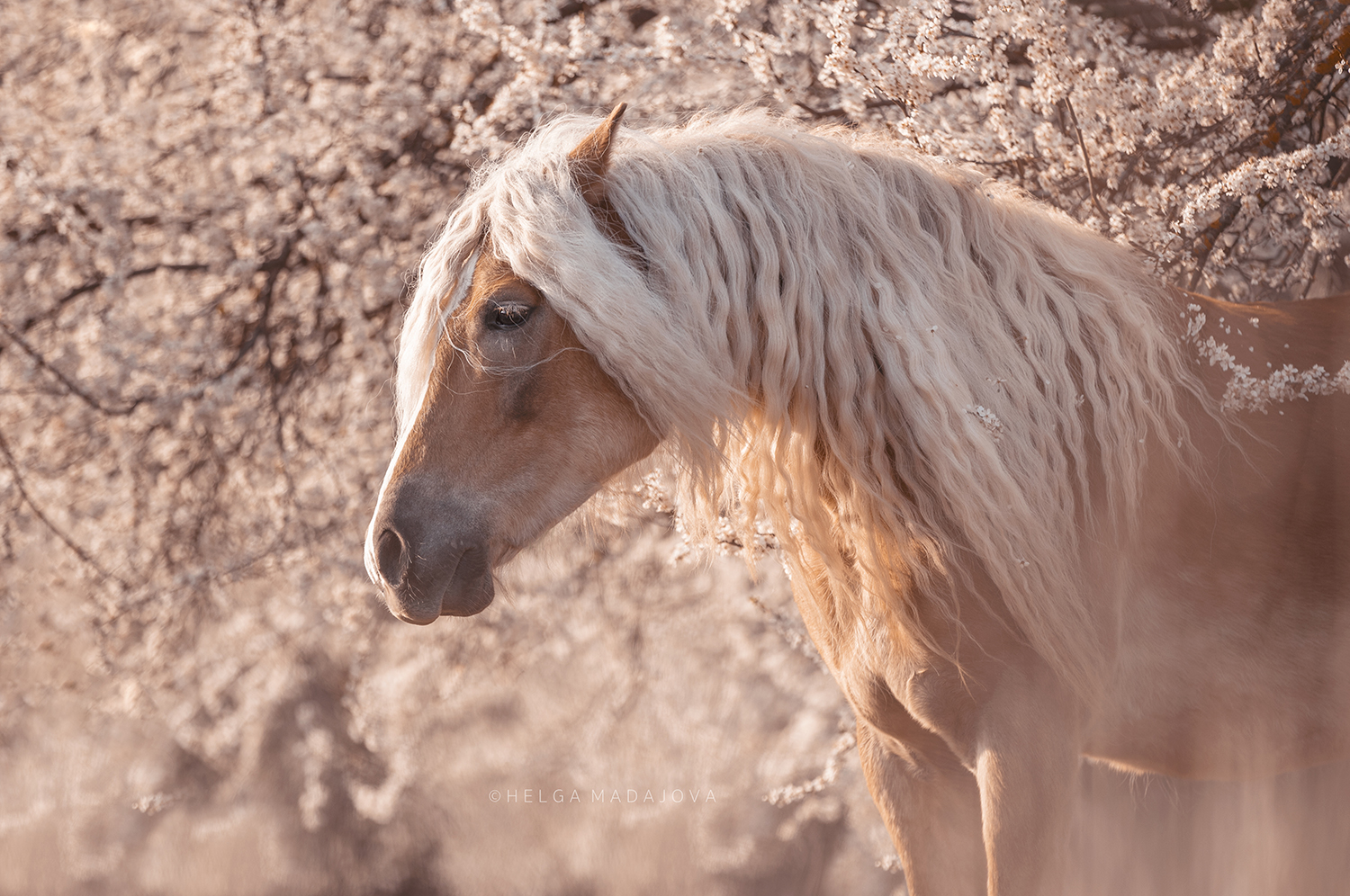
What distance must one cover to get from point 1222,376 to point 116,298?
324 centimetres

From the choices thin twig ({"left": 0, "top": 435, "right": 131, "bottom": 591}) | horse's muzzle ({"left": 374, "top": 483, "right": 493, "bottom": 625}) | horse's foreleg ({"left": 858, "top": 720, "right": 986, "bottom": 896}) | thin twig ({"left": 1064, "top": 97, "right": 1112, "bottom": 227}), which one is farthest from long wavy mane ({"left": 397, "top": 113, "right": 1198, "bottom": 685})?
thin twig ({"left": 0, "top": 435, "right": 131, "bottom": 591})

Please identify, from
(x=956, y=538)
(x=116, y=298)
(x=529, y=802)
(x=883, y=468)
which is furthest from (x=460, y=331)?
(x=529, y=802)

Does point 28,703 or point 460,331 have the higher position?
point 460,331

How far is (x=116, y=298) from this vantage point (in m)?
3.11

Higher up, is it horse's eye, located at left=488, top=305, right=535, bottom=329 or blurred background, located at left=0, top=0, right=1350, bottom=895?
horse's eye, located at left=488, top=305, right=535, bottom=329

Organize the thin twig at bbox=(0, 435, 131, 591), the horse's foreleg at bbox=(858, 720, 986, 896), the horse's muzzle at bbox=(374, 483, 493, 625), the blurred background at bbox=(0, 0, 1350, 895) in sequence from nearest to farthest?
the horse's muzzle at bbox=(374, 483, 493, 625)
the horse's foreleg at bbox=(858, 720, 986, 896)
the blurred background at bbox=(0, 0, 1350, 895)
the thin twig at bbox=(0, 435, 131, 591)

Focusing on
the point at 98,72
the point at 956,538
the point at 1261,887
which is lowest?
the point at 1261,887

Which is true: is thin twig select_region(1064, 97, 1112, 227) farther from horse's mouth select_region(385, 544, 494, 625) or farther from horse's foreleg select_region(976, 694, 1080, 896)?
horse's mouth select_region(385, 544, 494, 625)

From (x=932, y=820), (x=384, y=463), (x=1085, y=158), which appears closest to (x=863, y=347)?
(x=932, y=820)

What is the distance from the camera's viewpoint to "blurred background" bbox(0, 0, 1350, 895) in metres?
2.25

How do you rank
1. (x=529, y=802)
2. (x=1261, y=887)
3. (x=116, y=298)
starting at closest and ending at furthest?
1. (x=1261, y=887)
2. (x=116, y=298)
3. (x=529, y=802)

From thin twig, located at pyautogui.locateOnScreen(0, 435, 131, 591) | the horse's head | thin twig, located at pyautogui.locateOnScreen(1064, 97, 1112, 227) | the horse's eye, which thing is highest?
thin twig, located at pyautogui.locateOnScreen(1064, 97, 1112, 227)

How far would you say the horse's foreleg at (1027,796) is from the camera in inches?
51.1

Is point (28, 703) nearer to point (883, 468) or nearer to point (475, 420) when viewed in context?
point (475, 420)
